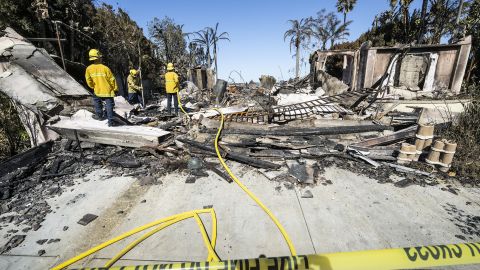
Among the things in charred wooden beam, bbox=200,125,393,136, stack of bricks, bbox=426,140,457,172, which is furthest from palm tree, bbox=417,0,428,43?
stack of bricks, bbox=426,140,457,172

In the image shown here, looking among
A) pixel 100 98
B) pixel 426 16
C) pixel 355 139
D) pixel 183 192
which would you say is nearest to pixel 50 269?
pixel 183 192

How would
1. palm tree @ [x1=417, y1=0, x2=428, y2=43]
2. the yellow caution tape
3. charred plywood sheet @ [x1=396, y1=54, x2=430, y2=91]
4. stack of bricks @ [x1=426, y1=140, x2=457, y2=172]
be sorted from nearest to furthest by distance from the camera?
the yellow caution tape, stack of bricks @ [x1=426, y1=140, x2=457, y2=172], charred plywood sheet @ [x1=396, y1=54, x2=430, y2=91], palm tree @ [x1=417, y1=0, x2=428, y2=43]

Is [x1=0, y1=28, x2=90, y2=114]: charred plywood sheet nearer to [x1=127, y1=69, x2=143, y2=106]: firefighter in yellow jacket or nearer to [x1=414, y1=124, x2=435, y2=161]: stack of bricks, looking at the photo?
[x1=127, y1=69, x2=143, y2=106]: firefighter in yellow jacket

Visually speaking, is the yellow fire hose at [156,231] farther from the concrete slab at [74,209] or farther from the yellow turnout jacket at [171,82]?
the yellow turnout jacket at [171,82]

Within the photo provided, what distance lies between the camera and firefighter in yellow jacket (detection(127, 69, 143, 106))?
941cm

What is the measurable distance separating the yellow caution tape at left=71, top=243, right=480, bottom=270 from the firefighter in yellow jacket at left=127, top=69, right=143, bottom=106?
924 centimetres

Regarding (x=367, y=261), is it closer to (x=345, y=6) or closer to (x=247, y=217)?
(x=247, y=217)

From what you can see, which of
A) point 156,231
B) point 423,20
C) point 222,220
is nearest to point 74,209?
point 156,231

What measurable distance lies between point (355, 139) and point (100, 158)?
6087 mm

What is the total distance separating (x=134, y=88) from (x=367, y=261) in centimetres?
989

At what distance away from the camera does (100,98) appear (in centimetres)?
614

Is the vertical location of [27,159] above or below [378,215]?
above

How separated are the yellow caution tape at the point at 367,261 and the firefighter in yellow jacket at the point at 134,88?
9.24 metres

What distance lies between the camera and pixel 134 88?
9578 millimetres
